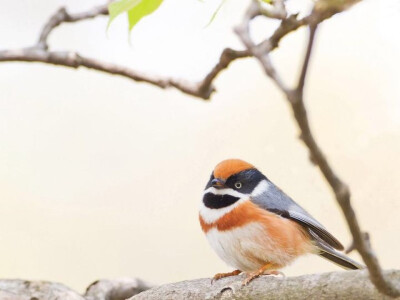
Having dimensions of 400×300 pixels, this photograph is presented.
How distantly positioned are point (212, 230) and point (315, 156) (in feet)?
4.97

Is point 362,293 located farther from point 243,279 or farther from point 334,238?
point 334,238

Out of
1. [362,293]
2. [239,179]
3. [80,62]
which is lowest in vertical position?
[362,293]

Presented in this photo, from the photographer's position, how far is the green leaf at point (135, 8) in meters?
1.05

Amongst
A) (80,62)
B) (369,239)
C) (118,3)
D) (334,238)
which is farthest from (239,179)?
(369,239)

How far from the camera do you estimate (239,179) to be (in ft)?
7.42

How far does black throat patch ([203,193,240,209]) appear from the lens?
220 cm

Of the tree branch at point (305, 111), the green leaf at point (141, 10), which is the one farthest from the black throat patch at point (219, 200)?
the tree branch at point (305, 111)

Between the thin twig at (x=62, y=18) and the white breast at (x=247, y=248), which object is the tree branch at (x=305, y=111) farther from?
the thin twig at (x=62, y=18)

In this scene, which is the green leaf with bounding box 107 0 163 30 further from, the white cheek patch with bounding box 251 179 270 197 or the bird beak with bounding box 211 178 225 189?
the white cheek patch with bounding box 251 179 270 197

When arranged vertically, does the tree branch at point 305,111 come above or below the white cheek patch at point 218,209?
below

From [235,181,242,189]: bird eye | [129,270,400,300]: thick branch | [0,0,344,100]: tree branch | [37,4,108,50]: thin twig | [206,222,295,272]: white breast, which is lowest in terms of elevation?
[129,270,400,300]: thick branch

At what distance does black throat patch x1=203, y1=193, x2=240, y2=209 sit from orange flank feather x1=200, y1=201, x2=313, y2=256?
36 millimetres

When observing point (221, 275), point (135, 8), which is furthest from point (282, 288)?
point (135, 8)

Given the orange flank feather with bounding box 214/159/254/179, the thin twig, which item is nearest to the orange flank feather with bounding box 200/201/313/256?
the orange flank feather with bounding box 214/159/254/179
